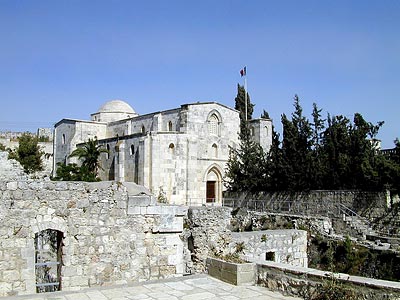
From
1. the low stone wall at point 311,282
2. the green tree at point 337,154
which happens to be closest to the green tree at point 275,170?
the green tree at point 337,154

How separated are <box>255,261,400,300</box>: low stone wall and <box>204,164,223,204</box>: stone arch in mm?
29259

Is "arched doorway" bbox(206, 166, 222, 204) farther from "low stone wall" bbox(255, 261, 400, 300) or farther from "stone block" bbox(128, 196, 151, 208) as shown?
"low stone wall" bbox(255, 261, 400, 300)

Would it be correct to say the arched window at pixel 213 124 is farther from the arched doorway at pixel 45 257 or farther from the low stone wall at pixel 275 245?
the arched doorway at pixel 45 257

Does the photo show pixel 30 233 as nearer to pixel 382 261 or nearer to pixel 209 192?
pixel 382 261

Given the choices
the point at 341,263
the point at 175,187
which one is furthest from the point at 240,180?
the point at 341,263

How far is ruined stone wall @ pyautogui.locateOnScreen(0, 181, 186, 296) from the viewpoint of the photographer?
8.52 m

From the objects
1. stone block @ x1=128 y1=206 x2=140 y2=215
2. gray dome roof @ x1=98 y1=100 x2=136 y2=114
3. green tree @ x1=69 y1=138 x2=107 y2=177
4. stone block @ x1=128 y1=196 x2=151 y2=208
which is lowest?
stone block @ x1=128 y1=206 x2=140 y2=215

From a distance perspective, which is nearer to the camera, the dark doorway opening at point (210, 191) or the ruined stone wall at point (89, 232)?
the ruined stone wall at point (89, 232)

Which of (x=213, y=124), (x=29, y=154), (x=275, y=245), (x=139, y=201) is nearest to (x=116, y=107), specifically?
(x=29, y=154)

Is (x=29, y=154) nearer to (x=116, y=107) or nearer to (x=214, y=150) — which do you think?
(x=116, y=107)

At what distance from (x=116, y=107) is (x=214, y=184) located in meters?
16.4

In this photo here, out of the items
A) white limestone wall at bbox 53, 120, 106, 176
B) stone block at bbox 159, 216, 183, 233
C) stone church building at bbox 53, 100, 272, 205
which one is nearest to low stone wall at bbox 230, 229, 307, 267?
stone block at bbox 159, 216, 183, 233

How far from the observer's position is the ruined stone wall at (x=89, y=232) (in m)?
8.52

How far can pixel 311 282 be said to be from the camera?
6613mm
